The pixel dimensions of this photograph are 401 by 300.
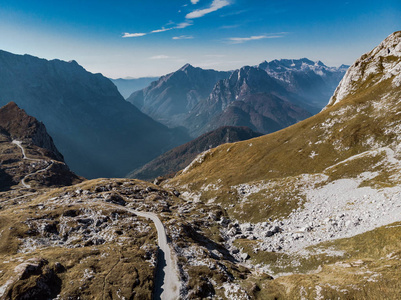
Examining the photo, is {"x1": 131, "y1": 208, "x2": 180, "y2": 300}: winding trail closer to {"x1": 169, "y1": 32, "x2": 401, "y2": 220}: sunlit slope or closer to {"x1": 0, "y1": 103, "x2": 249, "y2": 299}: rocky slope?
{"x1": 0, "y1": 103, "x2": 249, "y2": 299}: rocky slope

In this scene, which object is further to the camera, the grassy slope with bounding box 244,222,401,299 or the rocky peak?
the rocky peak

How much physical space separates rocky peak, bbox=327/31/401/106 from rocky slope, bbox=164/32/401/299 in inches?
25.2

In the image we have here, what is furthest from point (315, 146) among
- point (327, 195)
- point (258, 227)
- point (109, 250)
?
point (109, 250)

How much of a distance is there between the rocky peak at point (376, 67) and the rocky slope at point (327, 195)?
64cm

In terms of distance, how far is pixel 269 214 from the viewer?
258 feet

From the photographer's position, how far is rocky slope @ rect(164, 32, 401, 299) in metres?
42.3

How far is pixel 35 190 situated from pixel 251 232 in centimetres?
15465

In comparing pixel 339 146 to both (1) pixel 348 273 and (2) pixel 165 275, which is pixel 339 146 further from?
(2) pixel 165 275

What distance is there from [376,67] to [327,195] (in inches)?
4297

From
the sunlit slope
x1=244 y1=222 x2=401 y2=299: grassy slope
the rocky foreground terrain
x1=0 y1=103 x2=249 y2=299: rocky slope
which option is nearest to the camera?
x1=244 y1=222 x2=401 y2=299: grassy slope

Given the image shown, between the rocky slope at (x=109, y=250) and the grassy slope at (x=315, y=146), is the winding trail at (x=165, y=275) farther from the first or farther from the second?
the grassy slope at (x=315, y=146)

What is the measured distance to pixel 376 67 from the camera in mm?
129875

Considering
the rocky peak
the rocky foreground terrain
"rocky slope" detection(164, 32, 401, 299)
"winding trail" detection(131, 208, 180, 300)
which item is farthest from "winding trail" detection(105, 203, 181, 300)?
the rocky peak

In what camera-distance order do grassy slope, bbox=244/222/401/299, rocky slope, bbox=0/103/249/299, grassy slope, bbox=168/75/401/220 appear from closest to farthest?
grassy slope, bbox=244/222/401/299 < rocky slope, bbox=0/103/249/299 < grassy slope, bbox=168/75/401/220
